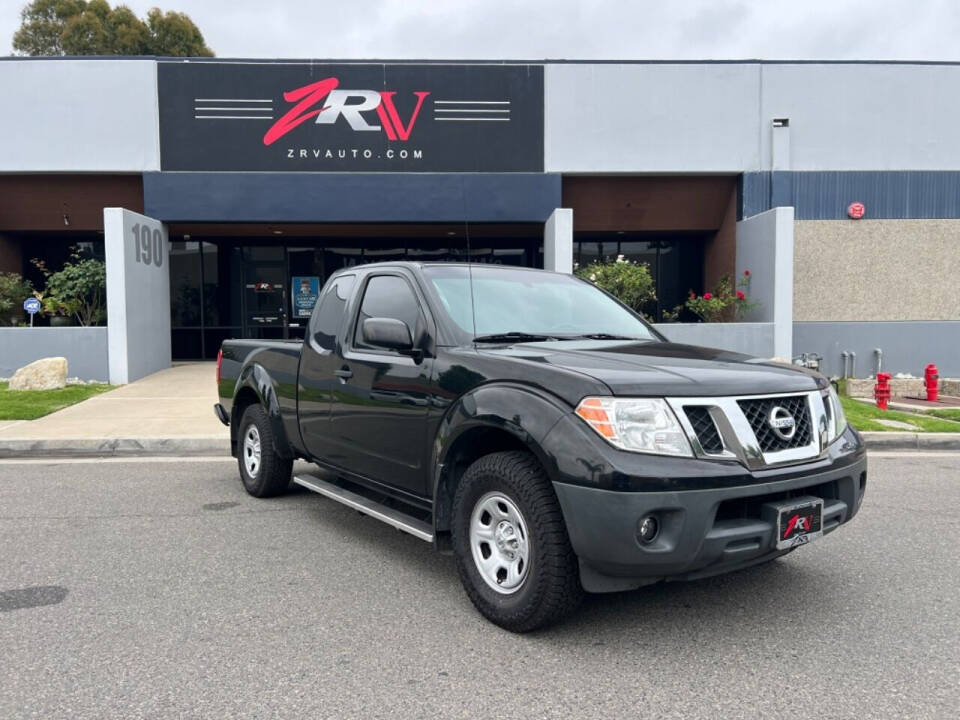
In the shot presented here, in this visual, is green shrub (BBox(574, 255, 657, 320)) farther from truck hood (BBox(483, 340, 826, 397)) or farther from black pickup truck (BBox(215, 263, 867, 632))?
truck hood (BBox(483, 340, 826, 397))

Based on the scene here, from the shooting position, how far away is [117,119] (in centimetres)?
1515

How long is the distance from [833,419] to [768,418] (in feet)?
2.12

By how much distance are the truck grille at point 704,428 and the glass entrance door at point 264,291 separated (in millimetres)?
17400

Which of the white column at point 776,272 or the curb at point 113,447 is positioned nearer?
the curb at point 113,447

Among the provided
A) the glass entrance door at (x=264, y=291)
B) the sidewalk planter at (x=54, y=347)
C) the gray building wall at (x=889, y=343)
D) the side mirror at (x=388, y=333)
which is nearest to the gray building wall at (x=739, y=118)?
the gray building wall at (x=889, y=343)

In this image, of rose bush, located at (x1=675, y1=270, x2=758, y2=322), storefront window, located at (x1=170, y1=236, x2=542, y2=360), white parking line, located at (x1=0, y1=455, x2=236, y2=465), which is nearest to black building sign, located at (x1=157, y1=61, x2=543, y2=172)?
storefront window, located at (x1=170, y1=236, x2=542, y2=360)

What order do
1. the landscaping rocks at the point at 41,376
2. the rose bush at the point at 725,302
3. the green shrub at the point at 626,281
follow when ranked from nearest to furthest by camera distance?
Result: the landscaping rocks at the point at 41,376 < the green shrub at the point at 626,281 < the rose bush at the point at 725,302

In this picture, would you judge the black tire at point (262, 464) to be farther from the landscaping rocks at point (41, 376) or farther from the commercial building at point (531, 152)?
the commercial building at point (531, 152)

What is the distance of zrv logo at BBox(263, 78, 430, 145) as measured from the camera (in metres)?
15.4

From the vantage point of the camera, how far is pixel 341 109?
15.4 metres

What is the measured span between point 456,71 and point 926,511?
13.0 metres

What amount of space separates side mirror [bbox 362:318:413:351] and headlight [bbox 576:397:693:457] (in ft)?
3.99

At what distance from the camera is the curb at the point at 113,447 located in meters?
8.16

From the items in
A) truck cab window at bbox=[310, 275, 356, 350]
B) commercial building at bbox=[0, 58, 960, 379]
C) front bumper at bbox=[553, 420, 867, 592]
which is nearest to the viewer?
front bumper at bbox=[553, 420, 867, 592]
